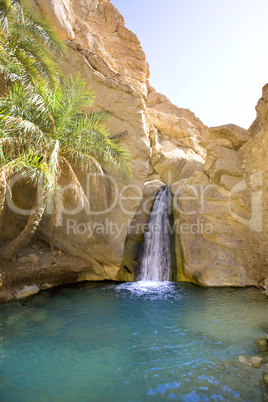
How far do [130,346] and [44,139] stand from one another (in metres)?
6.23

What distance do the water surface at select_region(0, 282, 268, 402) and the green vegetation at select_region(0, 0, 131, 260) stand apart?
3189mm

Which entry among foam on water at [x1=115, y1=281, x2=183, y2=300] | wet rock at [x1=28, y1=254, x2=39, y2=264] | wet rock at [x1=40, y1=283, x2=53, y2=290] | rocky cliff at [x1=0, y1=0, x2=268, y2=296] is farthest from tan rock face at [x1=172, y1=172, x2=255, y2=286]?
wet rock at [x1=28, y1=254, x2=39, y2=264]

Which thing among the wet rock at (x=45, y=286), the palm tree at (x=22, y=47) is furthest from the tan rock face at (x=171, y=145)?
the wet rock at (x=45, y=286)

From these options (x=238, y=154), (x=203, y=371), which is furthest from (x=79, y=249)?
(x=238, y=154)

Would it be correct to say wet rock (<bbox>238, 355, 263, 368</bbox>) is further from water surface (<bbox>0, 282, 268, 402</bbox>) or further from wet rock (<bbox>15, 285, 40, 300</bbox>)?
wet rock (<bbox>15, 285, 40, 300</bbox>)

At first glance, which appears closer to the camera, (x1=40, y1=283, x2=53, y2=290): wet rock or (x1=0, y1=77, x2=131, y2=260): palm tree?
(x1=0, y1=77, x2=131, y2=260): palm tree

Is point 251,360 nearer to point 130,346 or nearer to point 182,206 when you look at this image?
point 130,346

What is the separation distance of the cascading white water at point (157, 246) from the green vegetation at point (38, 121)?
4.47 metres

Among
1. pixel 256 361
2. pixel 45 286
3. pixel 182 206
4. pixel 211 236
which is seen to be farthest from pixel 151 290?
pixel 256 361

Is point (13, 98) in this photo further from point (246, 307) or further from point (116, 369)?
point (246, 307)

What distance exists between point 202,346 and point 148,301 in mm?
2975

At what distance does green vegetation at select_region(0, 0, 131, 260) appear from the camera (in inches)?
274

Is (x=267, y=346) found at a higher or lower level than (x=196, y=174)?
lower

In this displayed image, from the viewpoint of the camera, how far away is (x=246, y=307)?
24.0 feet
